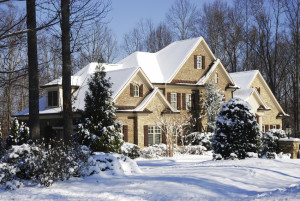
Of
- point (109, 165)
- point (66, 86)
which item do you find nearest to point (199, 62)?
point (66, 86)

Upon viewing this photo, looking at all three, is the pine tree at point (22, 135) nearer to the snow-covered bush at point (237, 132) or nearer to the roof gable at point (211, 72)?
the snow-covered bush at point (237, 132)

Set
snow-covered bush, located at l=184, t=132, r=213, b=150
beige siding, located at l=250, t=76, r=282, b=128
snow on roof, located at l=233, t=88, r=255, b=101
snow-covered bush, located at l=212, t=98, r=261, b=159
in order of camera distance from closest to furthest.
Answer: snow-covered bush, located at l=212, t=98, r=261, b=159, snow-covered bush, located at l=184, t=132, r=213, b=150, snow on roof, located at l=233, t=88, r=255, b=101, beige siding, located at l=250, t=76, r=282, b=128

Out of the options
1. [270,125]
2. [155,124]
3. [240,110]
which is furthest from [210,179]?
[270,125]

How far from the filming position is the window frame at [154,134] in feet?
92.1

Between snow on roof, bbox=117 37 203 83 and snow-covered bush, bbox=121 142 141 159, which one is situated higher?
snow on roof, bbox=117 37 203 83

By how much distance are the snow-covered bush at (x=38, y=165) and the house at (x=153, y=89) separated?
11.8 meters

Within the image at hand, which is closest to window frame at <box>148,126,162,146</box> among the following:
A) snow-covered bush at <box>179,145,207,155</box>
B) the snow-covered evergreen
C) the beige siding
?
snow-covered bush at <box>179,145,207,155</box>

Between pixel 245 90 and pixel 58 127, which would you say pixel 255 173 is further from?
pixel 245 90

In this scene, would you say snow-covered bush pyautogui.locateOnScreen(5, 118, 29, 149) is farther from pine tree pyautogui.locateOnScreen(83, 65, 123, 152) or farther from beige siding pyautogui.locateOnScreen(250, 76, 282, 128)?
beige siding pyautogui.locateOnScreen(250, 76, 282, 128)

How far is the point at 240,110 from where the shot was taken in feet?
57.6

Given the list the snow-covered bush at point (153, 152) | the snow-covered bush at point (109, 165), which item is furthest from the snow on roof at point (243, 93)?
the snow-covered bush at point (109, 165)

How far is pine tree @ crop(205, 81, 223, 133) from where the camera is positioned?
31.3 meters

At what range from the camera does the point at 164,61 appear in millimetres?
34594

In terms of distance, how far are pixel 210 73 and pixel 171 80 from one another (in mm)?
3977
